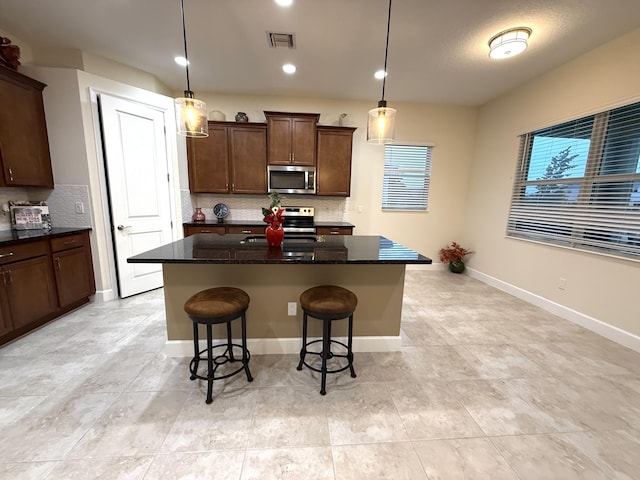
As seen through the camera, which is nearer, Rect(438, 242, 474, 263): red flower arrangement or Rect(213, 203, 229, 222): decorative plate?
Rect(213, 203, 229, 222): decorative plate

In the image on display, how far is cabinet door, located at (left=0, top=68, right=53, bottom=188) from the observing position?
8.08ft

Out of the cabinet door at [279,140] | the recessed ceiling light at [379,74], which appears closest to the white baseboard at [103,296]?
the cabinet door at [279,140]

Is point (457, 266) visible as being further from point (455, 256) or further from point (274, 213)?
point (274, 213)

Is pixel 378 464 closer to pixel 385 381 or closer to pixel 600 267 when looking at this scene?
pixel 385 381

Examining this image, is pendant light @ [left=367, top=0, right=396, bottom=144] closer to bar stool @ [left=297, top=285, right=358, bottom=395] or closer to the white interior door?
bar stool @ [left=297, top=285, right=358, bottom=395]

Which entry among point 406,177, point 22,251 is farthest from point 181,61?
point 406,177

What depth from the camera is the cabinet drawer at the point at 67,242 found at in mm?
2633

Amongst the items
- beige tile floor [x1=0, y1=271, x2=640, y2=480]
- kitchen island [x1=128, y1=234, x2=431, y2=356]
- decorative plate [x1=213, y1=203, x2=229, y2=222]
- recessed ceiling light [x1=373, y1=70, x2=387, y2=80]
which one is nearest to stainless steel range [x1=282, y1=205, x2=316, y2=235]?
decorative plate [x1=213, y1=203, x2=229, y2=222]

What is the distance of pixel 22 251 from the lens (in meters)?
2.33

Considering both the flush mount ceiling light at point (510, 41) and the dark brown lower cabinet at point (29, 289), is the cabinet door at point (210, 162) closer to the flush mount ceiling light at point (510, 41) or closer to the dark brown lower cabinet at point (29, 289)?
the dark brown lower cabinet at point (29, 289)

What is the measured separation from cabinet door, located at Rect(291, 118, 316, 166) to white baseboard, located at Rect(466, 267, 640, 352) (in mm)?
3406

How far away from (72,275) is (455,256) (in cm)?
538

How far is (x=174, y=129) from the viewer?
3.59 m

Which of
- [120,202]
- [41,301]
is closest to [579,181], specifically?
[120,202]
